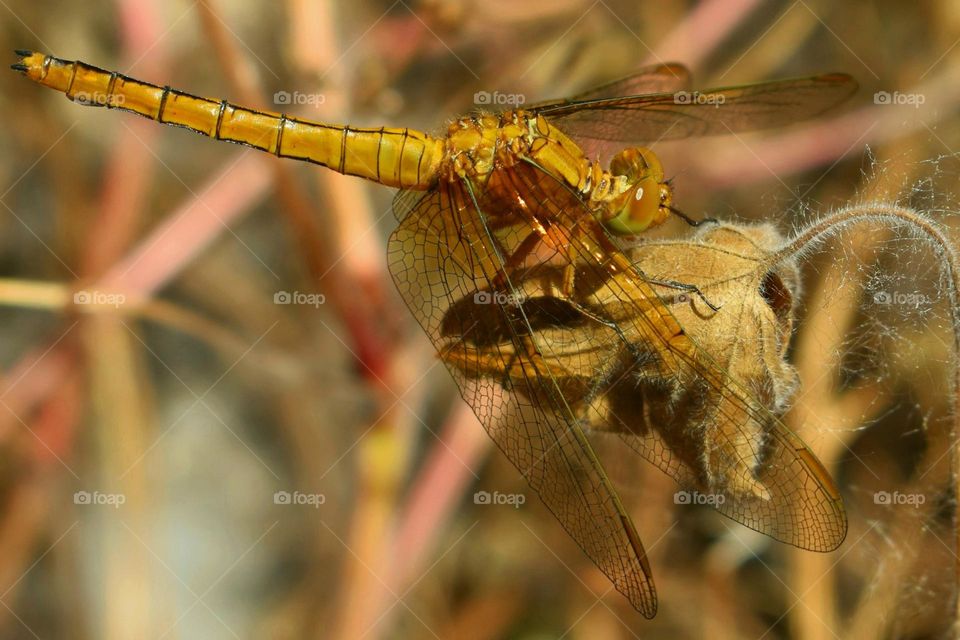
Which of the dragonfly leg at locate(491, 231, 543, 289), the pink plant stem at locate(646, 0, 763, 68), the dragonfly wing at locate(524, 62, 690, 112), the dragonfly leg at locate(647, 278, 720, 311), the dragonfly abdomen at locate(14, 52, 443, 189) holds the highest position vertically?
the pink plant stem at locate(646, 0, 763, 68)

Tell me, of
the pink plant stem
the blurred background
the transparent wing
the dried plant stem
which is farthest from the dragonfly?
the pink plant stem

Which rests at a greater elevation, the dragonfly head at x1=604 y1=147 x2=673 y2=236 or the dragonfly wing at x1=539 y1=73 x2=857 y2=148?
the dragonfly wing at x1=539 y1=73 x2=857 y2=148

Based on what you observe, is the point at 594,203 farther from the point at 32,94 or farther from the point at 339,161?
the point at 32,94

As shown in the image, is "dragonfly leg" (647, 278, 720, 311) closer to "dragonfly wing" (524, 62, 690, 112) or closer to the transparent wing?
the transparent wing

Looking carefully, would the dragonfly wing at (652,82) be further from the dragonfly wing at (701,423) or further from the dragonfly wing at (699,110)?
the dragonfly wing at (701,423)

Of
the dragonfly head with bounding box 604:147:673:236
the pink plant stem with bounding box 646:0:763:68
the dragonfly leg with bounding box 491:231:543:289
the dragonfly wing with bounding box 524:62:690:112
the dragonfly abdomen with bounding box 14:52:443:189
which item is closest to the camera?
the dragonfly leg with bounding box 491:231:543:289

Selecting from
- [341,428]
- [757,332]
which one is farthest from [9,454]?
[757,332]

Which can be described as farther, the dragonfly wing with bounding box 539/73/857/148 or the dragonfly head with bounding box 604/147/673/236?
the dragonfly wing with bounding box 539/73/857/148
